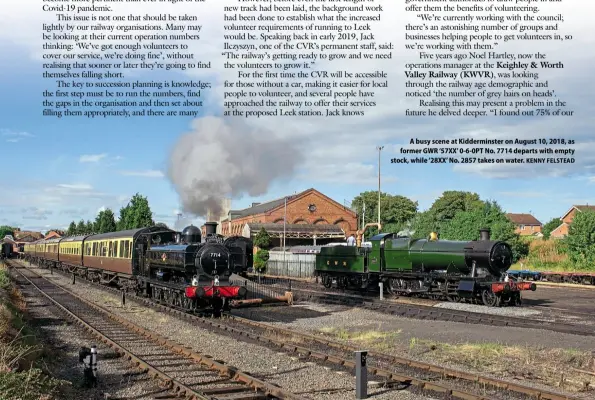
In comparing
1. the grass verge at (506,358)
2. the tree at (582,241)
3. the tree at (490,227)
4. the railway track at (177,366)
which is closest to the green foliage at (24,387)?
the railway track at (177,366)

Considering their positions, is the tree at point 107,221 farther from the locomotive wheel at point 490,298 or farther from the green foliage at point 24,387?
the green foliage at point 24,387

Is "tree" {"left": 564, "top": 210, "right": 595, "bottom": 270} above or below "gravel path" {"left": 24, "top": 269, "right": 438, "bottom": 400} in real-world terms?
above

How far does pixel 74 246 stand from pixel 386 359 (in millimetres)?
37032

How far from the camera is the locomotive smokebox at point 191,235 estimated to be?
21.5m

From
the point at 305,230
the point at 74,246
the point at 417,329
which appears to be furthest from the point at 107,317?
the point at 305,230

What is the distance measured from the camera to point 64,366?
12.1 meters

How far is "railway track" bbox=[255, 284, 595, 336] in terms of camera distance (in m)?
18.0

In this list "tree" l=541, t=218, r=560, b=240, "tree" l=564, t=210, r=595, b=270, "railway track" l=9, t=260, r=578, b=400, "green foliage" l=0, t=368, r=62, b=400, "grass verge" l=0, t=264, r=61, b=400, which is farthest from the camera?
"tree" l=541, t=218, r=560, b=240

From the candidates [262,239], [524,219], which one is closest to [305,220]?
[262,239]

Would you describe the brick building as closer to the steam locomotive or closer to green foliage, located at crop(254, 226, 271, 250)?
green foliage, located at crop(254, 226, 271, 250)

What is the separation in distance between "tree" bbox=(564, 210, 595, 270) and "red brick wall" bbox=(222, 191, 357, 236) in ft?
110

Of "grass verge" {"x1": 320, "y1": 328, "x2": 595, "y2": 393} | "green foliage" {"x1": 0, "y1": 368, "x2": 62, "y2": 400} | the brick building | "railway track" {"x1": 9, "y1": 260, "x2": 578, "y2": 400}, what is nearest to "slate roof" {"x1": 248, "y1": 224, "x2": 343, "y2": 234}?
the brick building

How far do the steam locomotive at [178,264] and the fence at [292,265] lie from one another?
17.9 m

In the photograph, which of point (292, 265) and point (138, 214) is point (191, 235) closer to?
point (292, 265)
